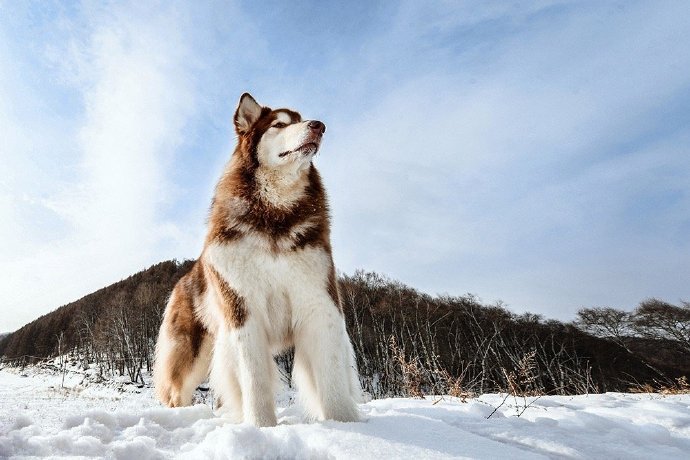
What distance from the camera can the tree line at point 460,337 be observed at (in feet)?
123

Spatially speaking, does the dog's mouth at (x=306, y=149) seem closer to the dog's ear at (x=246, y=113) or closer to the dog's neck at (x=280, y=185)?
the dog's neck at (x=280, y=185)

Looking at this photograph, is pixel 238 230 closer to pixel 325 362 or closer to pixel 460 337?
pixel 325 362

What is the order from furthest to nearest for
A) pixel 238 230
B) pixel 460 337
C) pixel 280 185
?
pixel 460 337, pixel 280 185, pixel 238 230

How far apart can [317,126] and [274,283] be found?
1660 millimetres

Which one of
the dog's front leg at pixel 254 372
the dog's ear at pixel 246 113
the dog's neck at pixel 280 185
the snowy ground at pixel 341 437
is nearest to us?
the snowy ground at pixel 341 437

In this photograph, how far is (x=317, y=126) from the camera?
4043mm

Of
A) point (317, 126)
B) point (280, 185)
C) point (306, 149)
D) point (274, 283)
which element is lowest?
point (274, 283)

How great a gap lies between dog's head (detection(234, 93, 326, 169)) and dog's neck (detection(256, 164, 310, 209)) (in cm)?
6

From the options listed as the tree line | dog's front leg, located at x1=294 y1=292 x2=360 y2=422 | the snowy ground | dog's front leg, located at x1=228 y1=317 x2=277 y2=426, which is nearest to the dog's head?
dog's front leg, located at x1=294 y1=292 x2=360 y2=422

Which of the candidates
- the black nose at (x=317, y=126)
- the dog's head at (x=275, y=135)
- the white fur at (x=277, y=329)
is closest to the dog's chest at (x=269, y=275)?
the white fur at (x=277, y=329)

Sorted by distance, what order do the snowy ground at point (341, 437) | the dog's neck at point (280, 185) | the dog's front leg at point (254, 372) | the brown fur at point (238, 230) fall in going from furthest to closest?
the dog's neck at point (280, 185) < the brown fur at point (238, 230) < the dog's front leg at point (254, 372) < the snowy ground at point (341, 437)

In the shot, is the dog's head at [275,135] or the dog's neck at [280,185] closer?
the dog's neck at [280,185]

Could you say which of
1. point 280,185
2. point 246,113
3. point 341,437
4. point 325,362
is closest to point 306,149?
point 280,185

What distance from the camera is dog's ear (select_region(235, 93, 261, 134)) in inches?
177
